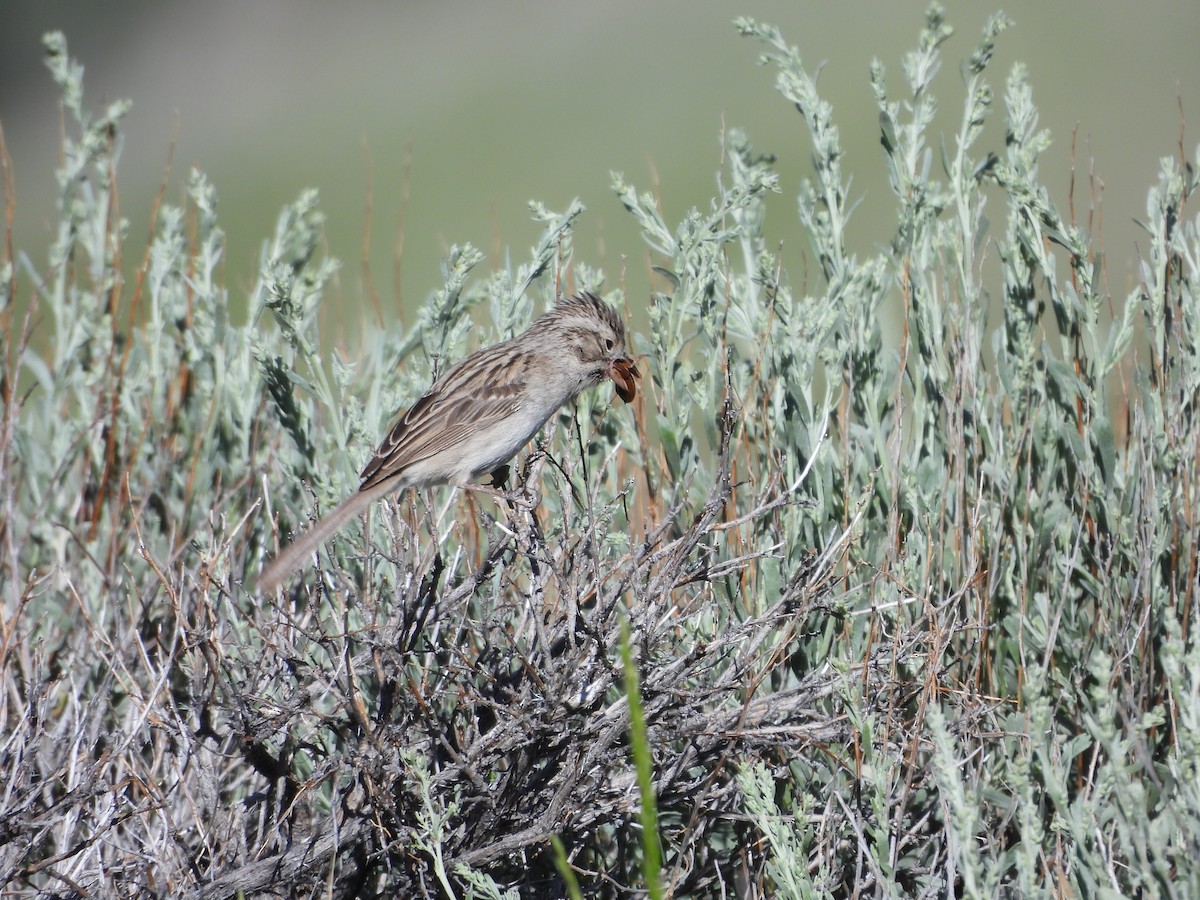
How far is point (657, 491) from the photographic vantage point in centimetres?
454

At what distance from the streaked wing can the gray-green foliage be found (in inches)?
7.4

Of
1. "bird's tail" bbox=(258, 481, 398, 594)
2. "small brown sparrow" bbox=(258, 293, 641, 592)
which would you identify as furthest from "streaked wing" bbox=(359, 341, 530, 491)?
"bird's tail" bbox=(258, 481, 398, 594)

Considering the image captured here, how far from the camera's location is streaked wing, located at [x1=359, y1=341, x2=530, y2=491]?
13.9ft

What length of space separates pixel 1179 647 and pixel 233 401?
3.82 meters

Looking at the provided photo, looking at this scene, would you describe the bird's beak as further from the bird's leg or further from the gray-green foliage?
the bird's leg

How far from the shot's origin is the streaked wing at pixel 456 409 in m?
4.22

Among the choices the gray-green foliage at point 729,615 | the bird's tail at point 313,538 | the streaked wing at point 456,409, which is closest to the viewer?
the gray-green foliage at point 729,615

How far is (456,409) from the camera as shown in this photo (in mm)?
4516

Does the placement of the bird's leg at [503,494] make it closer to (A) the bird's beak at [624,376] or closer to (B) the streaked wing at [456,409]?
(B) the streaked wing at [456,409]

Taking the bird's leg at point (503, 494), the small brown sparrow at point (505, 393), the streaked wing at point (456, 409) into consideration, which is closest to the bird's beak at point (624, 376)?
the small brown sparrow at point (505, 393)

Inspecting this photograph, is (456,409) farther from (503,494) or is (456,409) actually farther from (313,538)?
(313,538)

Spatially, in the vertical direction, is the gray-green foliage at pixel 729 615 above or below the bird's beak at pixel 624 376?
below

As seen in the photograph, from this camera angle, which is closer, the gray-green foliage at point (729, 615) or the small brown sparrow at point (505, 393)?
the gray-green foliage at point (729, 615)

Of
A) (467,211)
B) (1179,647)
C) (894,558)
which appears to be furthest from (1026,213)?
(467,211)
